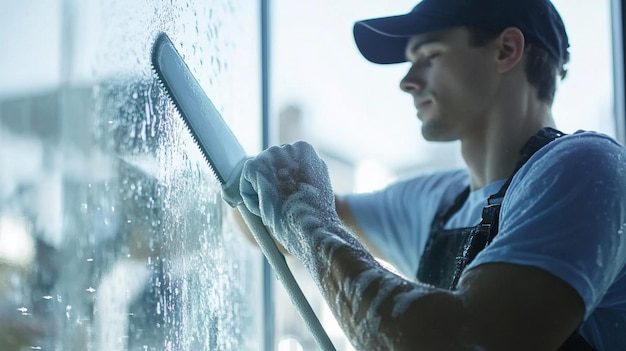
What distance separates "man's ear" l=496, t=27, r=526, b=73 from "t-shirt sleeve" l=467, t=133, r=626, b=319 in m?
0.27

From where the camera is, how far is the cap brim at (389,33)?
97 centimetres

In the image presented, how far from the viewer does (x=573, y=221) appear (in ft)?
2.07

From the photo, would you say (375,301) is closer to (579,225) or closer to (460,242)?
(579,225)

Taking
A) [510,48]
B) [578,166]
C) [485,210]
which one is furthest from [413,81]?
[578,166]

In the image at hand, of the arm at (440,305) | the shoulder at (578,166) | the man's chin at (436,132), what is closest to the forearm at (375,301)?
the arm at (440,305)

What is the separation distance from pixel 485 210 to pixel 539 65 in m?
0.26

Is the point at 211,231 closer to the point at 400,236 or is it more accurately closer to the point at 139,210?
the point at 139,210

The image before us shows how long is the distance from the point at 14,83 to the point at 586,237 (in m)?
0.54

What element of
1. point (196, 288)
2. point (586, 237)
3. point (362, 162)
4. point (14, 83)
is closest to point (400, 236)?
point (362, 162)

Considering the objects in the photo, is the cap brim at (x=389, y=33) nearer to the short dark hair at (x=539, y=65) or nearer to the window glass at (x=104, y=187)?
the short dark hair at (x=539, y=65)

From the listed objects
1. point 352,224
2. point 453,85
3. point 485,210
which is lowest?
point 352,224

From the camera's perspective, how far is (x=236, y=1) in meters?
1.10

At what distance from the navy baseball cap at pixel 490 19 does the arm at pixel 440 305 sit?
0.40 m

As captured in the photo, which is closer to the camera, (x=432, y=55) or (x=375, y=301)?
(x=375, y=301)
